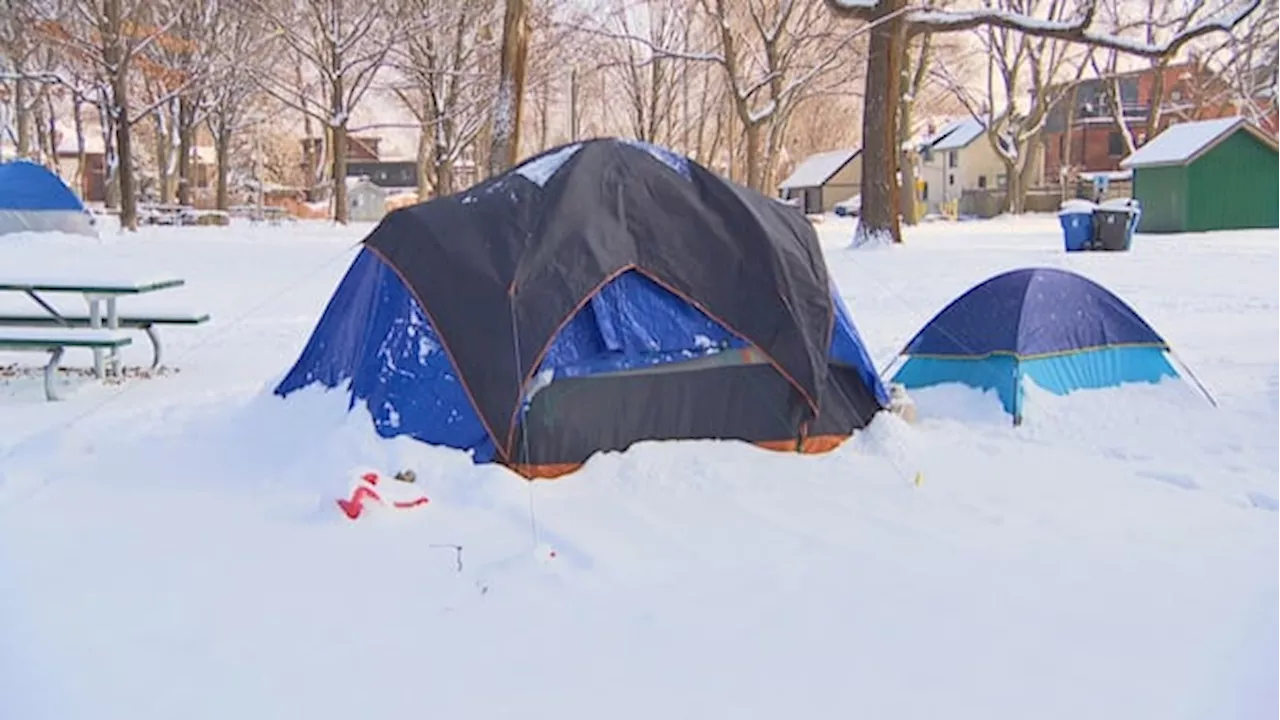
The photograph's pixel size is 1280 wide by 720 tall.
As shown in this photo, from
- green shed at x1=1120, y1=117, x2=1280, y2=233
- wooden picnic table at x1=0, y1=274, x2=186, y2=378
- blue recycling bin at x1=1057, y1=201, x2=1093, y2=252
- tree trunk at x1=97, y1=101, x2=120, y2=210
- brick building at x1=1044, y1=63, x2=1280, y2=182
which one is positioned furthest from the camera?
brick building at x1=1044, y1=63, x2=1280, y2=182

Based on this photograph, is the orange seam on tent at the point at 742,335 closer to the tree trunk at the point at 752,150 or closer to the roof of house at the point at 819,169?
the tree trunk at the point at 752,150

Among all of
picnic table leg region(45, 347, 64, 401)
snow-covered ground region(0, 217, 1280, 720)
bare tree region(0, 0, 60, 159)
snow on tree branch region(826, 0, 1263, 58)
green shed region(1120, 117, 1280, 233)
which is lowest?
snow-covered ground region(0, 217, 1280, 720)

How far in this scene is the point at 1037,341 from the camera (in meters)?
6.56

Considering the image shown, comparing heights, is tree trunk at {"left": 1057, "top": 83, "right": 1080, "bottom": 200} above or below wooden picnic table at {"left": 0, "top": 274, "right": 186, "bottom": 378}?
above

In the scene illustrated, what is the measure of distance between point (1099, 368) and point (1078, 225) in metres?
14.4

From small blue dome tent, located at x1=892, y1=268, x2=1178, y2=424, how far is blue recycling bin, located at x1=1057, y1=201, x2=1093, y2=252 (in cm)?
1382

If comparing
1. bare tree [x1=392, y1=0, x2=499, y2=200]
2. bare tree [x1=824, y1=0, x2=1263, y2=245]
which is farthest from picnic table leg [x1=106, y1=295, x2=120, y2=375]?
bare tree [x1=392, y1=0, x2=499, y2=200]

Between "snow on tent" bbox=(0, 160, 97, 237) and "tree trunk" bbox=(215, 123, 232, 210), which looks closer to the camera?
"snow on tent" bbox=(0, 160, 97, 237)

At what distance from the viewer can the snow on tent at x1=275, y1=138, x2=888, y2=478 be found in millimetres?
5297

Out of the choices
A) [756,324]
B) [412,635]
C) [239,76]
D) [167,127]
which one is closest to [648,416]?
[756,324]

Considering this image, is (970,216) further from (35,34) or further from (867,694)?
(867,694)

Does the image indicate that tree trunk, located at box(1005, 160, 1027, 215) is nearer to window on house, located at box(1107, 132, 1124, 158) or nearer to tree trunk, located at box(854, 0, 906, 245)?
window on house, located at box(1107, 132, 1124, 158)

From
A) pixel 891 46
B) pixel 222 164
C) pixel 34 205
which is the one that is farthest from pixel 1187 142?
pixel 222 164

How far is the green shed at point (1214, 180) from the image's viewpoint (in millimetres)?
27359
